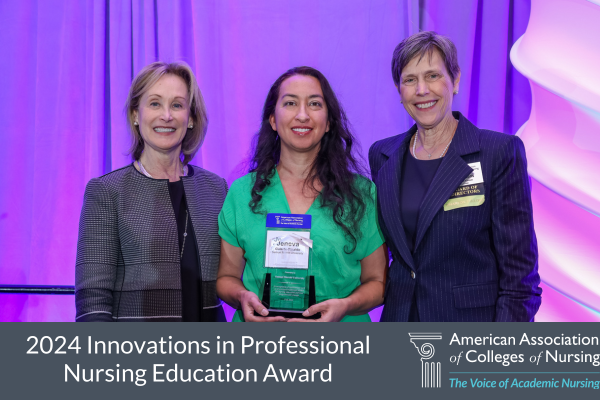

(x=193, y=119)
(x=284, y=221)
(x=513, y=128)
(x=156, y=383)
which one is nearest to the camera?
(x=156, y=383)

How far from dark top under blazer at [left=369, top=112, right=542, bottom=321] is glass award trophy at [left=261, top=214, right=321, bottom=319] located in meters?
0.32

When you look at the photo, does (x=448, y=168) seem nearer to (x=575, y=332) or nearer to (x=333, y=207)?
(x=333, y=207)

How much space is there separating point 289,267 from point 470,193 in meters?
0.64

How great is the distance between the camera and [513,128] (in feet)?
8.09

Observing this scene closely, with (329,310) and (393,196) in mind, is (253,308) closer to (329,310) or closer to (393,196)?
(329,310)

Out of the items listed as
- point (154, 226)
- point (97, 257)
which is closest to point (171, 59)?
point (154, 226)

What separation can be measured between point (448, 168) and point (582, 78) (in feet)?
2.42

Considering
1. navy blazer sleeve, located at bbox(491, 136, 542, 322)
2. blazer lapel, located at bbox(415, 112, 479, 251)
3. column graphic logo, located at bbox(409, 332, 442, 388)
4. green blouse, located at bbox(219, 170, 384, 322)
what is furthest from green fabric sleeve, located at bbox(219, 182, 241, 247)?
navy blazer sleeve, located at bbox(491, 136, 542, 322)

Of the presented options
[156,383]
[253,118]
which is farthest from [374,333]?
[253,118]

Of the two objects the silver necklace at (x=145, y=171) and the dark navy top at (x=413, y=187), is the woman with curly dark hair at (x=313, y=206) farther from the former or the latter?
the silver necklace at (x=145, y=171)

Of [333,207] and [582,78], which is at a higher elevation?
[582,78]

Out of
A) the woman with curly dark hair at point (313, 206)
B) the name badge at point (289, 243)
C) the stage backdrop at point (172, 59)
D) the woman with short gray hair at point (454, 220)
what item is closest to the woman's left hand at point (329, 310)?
the woman with curly dark hair at point (313, 206)

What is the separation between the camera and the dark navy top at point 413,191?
1496mm

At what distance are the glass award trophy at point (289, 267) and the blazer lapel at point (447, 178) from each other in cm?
38
